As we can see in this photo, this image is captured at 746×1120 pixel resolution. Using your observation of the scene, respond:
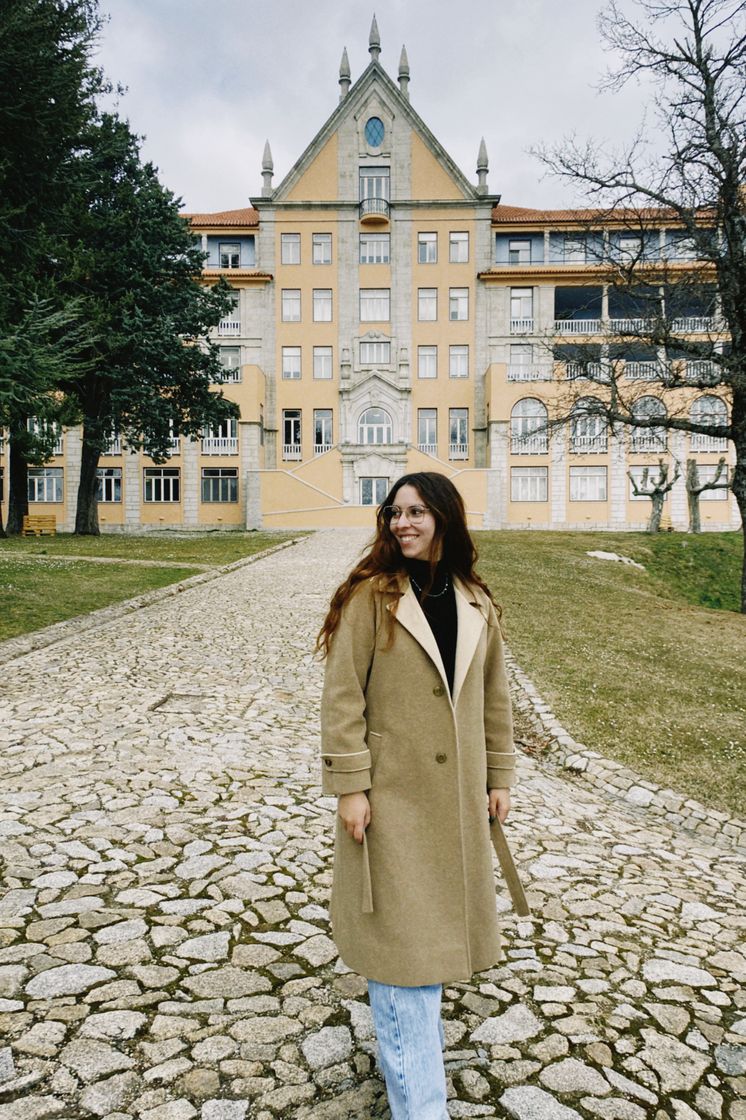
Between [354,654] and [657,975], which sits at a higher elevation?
[354,654]

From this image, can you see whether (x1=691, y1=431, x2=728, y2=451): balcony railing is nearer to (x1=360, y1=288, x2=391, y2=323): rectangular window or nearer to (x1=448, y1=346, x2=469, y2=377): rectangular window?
(x1=448, y1=346, x2=469, y2=377): rectangular window

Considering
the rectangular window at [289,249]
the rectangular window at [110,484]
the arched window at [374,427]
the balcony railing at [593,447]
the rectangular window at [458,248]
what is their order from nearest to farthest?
the balcony railing at [593,447] < the rectangular window at [110,484] < the arched window at [374,427] < the rectangular window at [458,248] < the rectangular window at [289,249]

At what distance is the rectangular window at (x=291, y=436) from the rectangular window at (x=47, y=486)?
13.4 metres

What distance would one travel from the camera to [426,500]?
273 cm

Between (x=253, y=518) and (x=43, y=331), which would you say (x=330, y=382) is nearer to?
(x=253, y=518)

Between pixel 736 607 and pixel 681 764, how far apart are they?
56.1ft

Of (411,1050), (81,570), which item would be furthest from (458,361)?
(411,1050)

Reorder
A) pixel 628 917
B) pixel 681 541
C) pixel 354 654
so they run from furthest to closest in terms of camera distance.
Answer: pixel 681 541
pixel 628 917
pixel 354 654

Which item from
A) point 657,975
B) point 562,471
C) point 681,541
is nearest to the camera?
point 657,975

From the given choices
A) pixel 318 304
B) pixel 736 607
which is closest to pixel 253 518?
pixel 318 304

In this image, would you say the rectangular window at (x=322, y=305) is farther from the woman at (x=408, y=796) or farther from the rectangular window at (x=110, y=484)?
the woman at (x=408, y=796)

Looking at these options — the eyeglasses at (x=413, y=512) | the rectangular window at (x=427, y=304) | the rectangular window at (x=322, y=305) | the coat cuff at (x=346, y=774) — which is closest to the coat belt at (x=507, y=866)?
the coat cuff at (x=346, y=774)

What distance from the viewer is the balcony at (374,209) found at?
46781mm

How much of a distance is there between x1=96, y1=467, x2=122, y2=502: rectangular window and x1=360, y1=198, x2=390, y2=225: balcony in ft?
70.3
